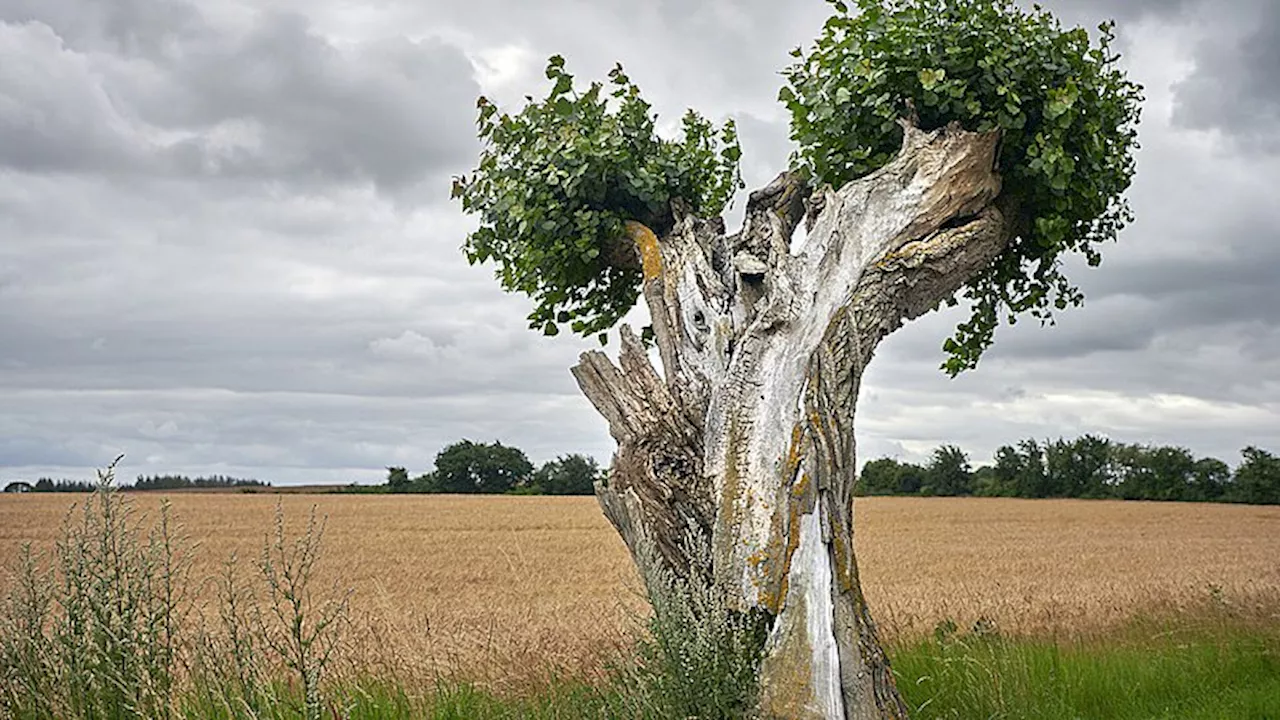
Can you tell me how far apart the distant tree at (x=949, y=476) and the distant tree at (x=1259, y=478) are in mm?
17579

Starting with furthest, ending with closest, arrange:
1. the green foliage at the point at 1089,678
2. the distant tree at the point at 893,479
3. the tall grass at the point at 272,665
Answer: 1. the distant tree at the point at 893,479
2. the green foliage at the point at 1089,678
3. the tall grass at the point at 272,665

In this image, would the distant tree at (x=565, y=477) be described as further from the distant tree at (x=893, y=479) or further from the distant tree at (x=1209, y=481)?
the distant tree at (x=1209, y=481)

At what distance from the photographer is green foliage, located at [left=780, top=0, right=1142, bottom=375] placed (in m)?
9.48

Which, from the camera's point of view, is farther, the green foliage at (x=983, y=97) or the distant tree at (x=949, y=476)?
the distant tree at (x=949, y=476)

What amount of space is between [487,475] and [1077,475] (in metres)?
41.3

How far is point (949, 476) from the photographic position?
7950 centimetres

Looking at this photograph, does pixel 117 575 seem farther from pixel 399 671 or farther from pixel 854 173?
pixel 854 173

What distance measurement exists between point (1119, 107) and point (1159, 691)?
5617 mm

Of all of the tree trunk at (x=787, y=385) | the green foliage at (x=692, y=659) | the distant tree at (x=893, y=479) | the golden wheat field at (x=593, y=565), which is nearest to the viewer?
the green foliage at (x=692, y=659)

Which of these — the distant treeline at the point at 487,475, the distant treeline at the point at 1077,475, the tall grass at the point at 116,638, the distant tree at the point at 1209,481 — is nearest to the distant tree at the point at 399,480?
the distant treeline at the point at 487,475

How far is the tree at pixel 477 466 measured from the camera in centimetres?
6631

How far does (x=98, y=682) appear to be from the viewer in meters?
5.67

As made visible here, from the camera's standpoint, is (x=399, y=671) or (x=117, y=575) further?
(x=399, y=671)

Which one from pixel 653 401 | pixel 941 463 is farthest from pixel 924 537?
pixel 941 463
